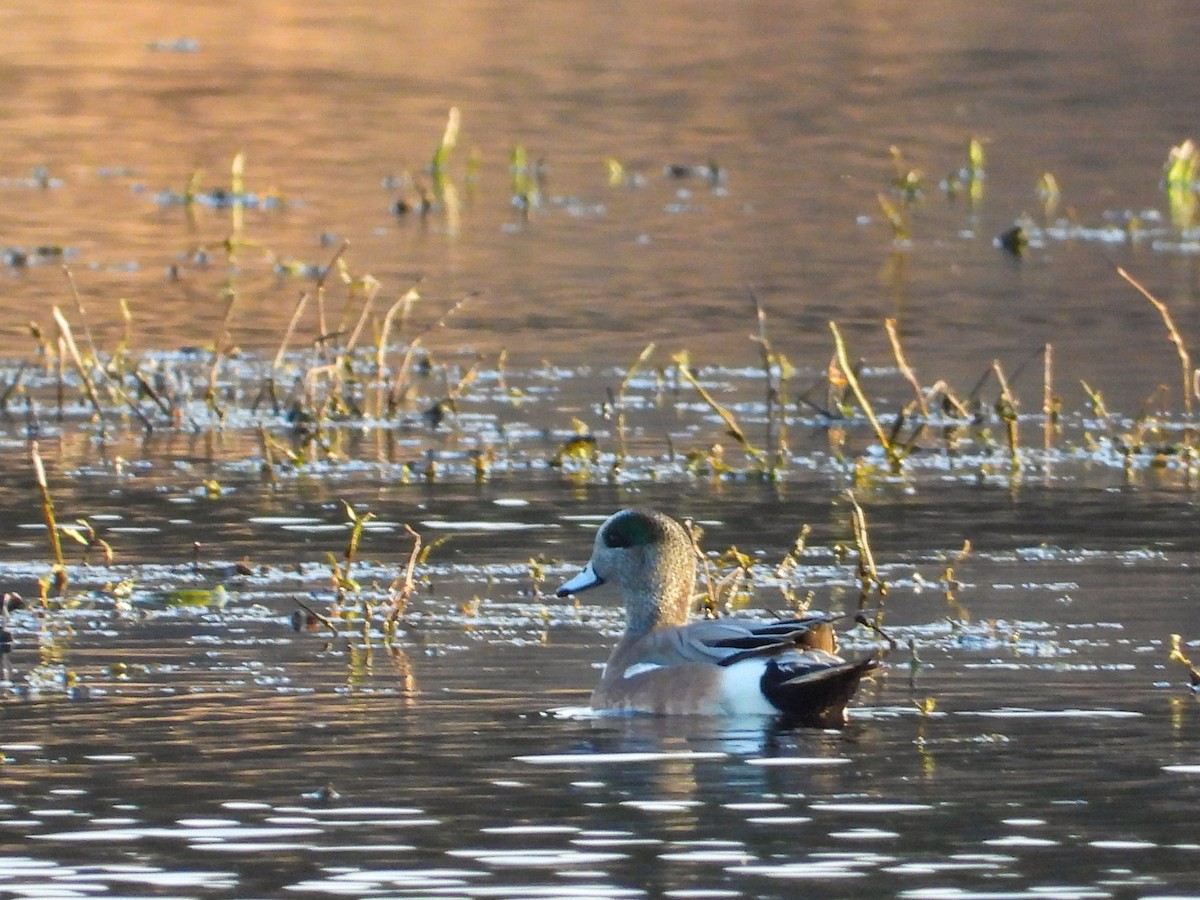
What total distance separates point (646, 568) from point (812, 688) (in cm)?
100

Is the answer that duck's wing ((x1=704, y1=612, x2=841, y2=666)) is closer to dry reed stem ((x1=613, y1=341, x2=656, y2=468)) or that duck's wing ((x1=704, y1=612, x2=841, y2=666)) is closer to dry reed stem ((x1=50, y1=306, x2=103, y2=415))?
dry reed stem ((x1=613, y1=341, x2=656, y2=468))

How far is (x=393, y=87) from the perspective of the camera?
3422 centimetres

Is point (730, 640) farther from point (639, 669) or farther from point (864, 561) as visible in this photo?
point (864, 561)

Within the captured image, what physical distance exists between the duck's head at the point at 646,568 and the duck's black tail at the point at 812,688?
30.5 inches

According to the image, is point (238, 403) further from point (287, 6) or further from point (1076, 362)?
point (287, 6)

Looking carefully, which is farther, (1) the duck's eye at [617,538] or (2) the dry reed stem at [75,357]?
(2) the dry reed stem at [75,357]

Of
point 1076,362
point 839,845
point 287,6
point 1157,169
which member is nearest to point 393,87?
point 1157,169

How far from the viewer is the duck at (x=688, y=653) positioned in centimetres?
797

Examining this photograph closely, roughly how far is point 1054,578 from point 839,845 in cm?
374

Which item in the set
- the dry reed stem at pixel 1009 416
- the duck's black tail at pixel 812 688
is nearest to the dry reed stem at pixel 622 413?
the dry reed stem at pixel 1009 416

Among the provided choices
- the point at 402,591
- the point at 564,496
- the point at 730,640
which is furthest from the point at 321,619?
the point at 564,496

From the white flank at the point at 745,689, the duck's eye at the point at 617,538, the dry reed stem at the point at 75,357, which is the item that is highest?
the dry reed stem at the point at 75,357

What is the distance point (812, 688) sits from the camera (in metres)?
7.95

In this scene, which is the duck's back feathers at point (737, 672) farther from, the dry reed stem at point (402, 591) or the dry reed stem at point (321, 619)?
the dry reed stem at point (321, 619)
